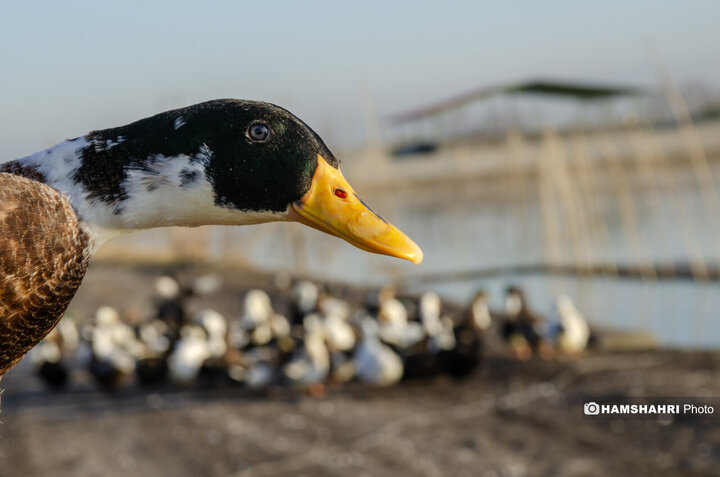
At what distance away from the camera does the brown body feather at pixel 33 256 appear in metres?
1.52

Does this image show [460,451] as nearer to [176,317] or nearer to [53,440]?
[53,440]

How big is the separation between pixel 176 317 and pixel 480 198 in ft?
54.3

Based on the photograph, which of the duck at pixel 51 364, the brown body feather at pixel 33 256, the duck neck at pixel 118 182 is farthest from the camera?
the duck at pixel 51 364

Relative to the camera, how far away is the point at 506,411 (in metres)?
7.14

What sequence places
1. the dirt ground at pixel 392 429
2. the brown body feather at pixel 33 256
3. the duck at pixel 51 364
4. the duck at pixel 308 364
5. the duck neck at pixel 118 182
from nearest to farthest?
the brown body feather at pixel 33 256 → the duck neck at pixel 118 182 → the dirt ground at pixel 392 429 → the duck at pixel 308 364 → the duck at pixel 51 364

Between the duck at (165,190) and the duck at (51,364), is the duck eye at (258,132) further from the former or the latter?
the duck at (51,364)

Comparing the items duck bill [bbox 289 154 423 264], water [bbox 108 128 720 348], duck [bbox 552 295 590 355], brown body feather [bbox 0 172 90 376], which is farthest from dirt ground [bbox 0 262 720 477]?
brown body feather [bbox 0 172 90 376]

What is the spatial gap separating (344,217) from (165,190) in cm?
40

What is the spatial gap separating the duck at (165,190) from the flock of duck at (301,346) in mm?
6398

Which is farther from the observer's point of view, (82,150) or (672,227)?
(672,227)

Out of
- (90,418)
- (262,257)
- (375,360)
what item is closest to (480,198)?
(262,257)

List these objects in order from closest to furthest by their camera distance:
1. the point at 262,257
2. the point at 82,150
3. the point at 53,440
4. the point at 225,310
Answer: the point at 82,150 → the point at 53,440 → the point at 225,310 → the point at 262,257

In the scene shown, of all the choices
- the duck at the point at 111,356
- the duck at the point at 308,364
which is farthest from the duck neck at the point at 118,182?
the duck at the point at 111,356

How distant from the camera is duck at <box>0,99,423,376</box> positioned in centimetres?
157
